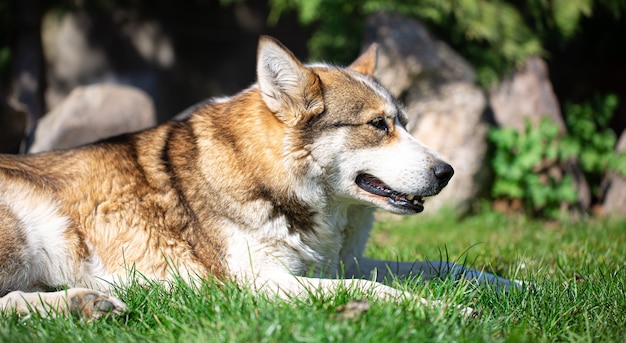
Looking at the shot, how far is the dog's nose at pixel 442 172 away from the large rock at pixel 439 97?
3.62 m

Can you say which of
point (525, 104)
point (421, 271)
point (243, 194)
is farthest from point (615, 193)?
point (243, 194)

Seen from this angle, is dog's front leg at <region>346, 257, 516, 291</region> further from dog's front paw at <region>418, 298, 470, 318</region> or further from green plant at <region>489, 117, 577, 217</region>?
green plant at <region>489, 117, 577, 217</region>

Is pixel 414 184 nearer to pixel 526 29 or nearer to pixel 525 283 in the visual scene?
pixel 525 283

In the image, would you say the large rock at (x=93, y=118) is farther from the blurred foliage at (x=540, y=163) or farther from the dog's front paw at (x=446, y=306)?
the dog's front paw at (x=446, y=306)

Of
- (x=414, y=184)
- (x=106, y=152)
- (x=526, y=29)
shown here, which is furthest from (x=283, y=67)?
(x=526, y=29)

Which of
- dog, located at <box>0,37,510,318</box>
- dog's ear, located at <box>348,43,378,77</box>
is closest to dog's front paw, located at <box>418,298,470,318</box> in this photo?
dog, located at <box>0,37,510,318</box>

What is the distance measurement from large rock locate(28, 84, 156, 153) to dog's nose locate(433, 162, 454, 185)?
4.08m

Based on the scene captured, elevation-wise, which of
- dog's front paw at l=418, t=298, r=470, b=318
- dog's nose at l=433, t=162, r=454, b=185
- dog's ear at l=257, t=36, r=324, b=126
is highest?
dog's ear at l=257, t=36, r=324, b=126

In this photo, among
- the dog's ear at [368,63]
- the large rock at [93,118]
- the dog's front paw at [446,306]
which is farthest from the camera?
the large rock at [93,118]

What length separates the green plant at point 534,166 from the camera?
23.4 ft

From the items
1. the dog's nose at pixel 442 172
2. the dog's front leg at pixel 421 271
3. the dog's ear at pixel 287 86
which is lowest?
the dog's front leg at pixel 421 271

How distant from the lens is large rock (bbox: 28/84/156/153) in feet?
20.8

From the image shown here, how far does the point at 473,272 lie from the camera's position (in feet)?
11.9

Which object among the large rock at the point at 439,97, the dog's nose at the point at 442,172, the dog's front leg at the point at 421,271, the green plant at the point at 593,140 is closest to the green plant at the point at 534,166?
the large rock at the point at 439,97
